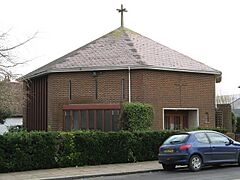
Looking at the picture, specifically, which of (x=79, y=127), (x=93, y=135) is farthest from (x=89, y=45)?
(x=93, y=135)

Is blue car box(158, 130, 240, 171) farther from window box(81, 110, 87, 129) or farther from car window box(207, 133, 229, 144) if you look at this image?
window box(81, 110, 87, 129)

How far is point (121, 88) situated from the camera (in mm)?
25938

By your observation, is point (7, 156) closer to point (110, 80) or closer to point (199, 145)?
point (199, 145)

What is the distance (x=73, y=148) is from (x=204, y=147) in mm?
5445

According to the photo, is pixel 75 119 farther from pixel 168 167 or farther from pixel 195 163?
pixel 195 163

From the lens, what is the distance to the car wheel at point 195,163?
16.6 meters

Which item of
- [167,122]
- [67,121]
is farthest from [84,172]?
[167,122]

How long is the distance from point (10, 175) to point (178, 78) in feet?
43.4

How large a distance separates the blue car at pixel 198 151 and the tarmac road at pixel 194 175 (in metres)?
0.33

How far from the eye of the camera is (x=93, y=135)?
19.2 meters

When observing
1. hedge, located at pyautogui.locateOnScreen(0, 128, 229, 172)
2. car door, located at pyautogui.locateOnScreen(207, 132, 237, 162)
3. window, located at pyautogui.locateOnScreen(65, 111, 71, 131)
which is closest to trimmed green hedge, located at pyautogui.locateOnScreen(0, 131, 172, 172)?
hedge, located at pyautogui.locateOnScreen(0, 128, 229, 172)

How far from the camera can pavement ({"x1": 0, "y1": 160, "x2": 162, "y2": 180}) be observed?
15867mm

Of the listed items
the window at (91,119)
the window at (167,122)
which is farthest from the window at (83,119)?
the window at (167,122)

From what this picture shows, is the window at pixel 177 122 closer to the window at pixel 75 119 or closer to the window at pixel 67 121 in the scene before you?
the window at pixel 75 119
